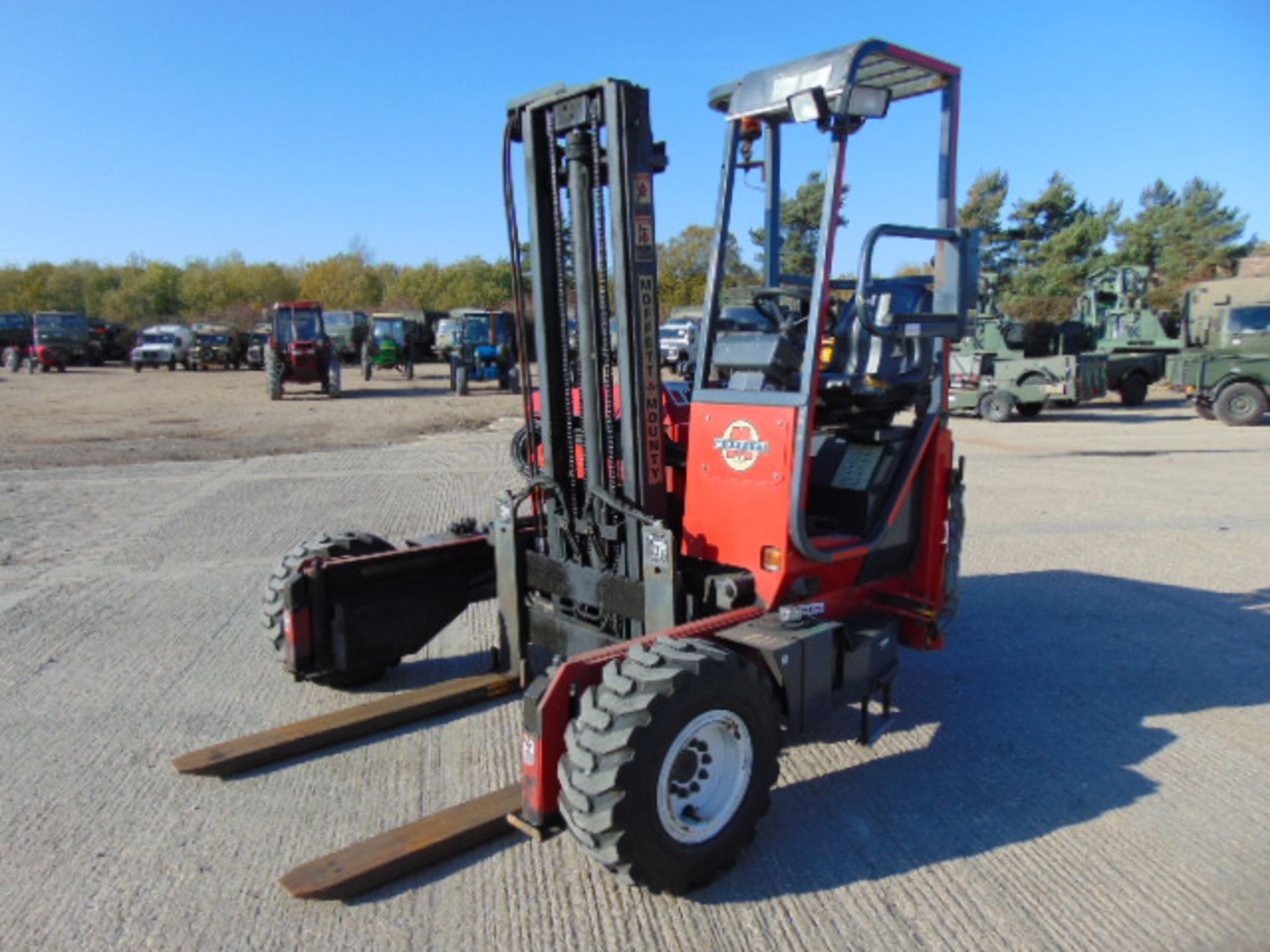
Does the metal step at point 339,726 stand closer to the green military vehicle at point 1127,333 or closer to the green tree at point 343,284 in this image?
the green military vehicle at point 1127,333

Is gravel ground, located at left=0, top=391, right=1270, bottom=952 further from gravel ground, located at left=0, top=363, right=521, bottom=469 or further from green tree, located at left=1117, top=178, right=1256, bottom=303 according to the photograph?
green tree, located at left=1117, top=178, right=1256, bottom=303

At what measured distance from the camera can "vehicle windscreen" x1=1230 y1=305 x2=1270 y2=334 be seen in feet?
61.9

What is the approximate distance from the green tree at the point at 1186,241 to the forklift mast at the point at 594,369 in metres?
49.5

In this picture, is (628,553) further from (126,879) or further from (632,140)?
(126,879)

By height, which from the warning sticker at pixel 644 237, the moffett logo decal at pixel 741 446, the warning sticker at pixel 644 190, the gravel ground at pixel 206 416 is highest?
the warning sticker at pixel 644 190

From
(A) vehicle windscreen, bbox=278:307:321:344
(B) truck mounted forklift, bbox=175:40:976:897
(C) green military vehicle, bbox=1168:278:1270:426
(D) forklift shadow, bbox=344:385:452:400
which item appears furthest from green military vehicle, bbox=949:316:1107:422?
(A) vehicle windscreen, bbox=278:307:321:344

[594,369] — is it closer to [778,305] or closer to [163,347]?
[778,305]

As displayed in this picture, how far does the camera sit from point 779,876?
341 centimetres

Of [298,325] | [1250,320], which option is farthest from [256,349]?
[1250,320]

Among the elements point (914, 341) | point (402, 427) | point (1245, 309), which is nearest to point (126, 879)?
point (914, 341)

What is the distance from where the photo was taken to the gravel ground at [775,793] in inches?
124

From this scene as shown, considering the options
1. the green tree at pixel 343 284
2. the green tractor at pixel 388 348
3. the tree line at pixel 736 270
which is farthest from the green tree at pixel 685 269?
the green tree at pixel 343 284

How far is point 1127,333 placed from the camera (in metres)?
23.2

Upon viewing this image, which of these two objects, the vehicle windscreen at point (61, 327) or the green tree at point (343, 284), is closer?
the vehicle windscreen at point (61, 327)
